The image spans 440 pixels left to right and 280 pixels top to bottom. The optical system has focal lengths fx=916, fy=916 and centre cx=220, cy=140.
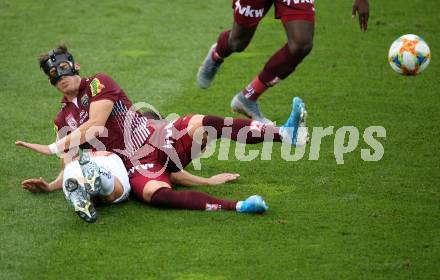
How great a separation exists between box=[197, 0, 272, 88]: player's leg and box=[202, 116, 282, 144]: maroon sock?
3.35 ft

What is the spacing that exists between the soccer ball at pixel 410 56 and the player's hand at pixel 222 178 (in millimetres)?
1846

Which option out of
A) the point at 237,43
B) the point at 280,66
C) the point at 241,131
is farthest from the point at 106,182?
the point at 237,43

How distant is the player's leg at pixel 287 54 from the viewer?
23.6 ft

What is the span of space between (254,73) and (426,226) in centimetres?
431

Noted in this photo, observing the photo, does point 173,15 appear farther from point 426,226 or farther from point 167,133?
point 426,226

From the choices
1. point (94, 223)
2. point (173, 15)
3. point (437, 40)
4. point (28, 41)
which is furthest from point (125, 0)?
point (94, 223)

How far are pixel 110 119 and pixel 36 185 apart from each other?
75 cm

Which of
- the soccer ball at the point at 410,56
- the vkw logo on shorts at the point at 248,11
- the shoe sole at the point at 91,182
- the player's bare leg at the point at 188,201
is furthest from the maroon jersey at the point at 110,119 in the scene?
the soccer ball at the point at 410,56

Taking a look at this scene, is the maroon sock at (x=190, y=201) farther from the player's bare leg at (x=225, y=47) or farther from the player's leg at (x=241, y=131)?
the player's bare leg at (x=225, y=47)

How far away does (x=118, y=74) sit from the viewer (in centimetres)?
1016

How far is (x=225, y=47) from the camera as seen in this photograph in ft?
26.0

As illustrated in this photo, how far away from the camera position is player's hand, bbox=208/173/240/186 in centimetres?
728

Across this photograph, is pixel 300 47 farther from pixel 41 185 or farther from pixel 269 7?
pixel 41 185

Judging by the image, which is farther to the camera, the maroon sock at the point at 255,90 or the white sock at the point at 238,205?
the maroon sock at the point at 255,90
